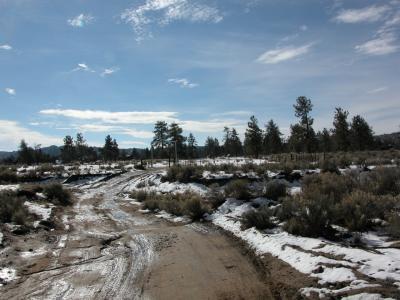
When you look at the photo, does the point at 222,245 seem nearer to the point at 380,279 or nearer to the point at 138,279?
the point at 138,279

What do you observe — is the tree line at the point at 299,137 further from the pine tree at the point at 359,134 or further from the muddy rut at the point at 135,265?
the muddy rut at the point at 135,265

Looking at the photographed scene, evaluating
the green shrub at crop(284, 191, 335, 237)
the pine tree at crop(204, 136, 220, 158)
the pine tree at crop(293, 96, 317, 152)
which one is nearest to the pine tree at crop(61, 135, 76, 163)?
the pine tree at crop(204, 136, 220, 158)

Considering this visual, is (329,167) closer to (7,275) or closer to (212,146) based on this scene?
(7,275)

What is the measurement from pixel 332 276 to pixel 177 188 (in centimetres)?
1921

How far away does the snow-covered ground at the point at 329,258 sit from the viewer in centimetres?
745

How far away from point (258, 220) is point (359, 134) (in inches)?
2371

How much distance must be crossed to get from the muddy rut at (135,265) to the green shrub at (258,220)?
3.00 ft

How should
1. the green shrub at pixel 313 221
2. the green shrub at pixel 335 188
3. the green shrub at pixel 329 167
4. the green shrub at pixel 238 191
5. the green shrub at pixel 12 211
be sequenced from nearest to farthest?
the green shrub at pixel 313 221 → the green shrub at pixel 12 211 → the green shrub at pixel 335 188 → the green shrub at pixel 238 191 → the green shrub at pixel 329 167

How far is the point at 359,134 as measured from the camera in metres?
68.3

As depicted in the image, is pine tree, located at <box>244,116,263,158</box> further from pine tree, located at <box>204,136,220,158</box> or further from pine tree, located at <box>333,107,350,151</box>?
pine tree, located at <box>204,136,220,158</box>

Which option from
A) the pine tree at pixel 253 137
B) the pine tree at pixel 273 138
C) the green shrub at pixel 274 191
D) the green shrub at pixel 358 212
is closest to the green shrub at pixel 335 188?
the green shrub at pixel 274 191

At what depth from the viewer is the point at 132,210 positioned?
21.6 meters

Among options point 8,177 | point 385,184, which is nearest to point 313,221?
point 385,184

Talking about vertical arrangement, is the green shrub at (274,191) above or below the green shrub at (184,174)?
below
